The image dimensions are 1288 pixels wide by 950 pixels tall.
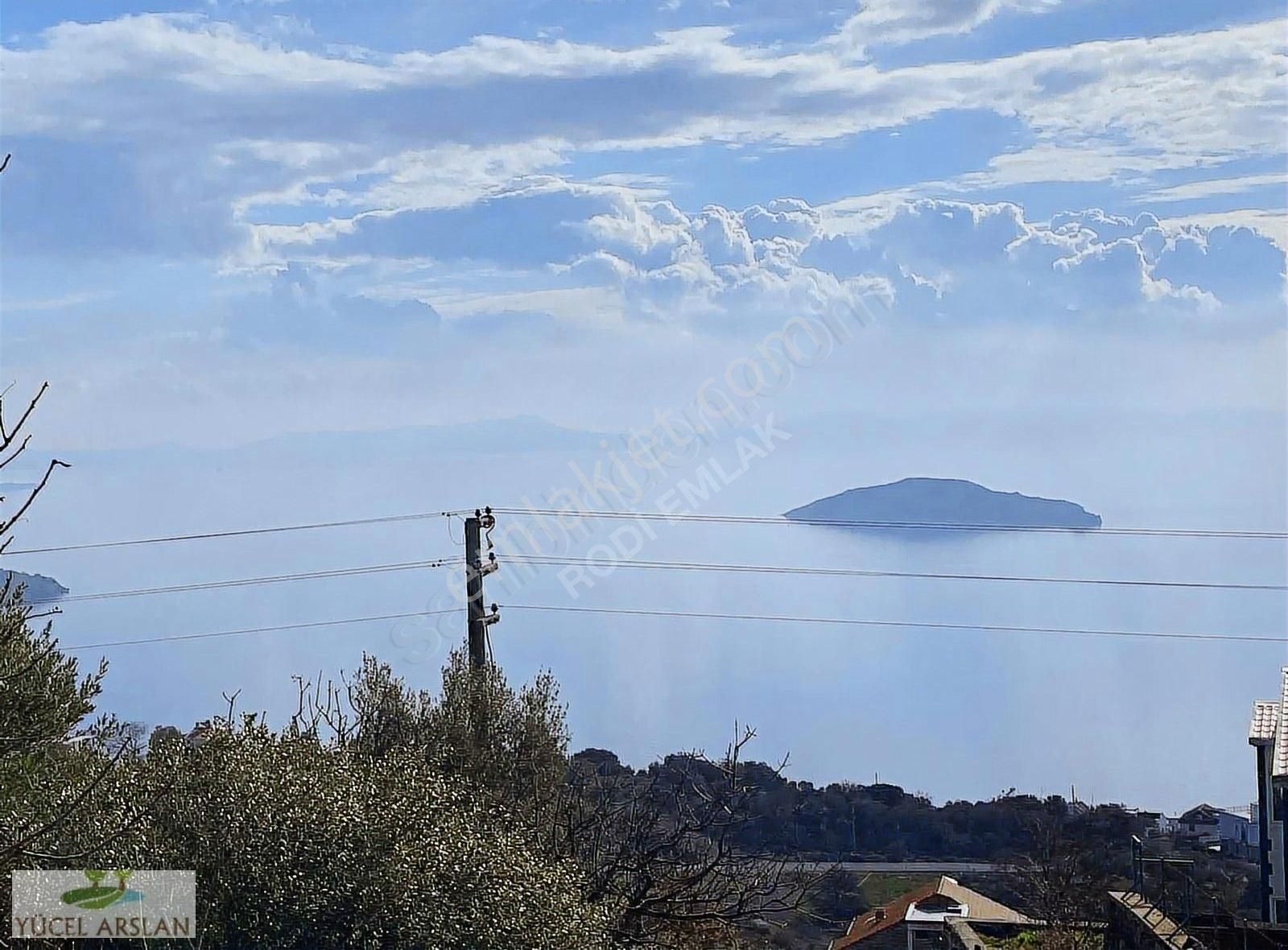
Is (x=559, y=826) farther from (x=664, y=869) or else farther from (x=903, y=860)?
(x=903, y=860)

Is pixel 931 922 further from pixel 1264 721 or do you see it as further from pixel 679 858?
pixel 679 858

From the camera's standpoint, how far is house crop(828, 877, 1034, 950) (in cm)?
2094

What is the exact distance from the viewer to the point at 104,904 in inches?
370

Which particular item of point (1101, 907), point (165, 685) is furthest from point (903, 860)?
point (165, 685)

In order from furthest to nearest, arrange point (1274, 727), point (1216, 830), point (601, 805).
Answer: point (1216, 830) < point (1274, 727) < point (601, 805)

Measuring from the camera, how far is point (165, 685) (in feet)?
74.8

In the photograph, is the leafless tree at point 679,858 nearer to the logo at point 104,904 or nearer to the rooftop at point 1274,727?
the logo at point 104,904

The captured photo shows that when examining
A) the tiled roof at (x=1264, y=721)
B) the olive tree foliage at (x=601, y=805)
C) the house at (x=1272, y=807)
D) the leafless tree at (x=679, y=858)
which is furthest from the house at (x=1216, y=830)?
the olive tree foliage at (x=601, y=805)

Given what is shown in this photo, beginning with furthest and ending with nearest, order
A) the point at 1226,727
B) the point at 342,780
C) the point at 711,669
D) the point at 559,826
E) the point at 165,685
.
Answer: the point at 711,669 < the point at 1226,727 < the point at 165,685 < the point at 559,826 < the point at 342,780

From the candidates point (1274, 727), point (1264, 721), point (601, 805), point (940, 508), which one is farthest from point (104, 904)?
point (940, 508)

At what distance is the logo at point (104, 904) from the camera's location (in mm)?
8977

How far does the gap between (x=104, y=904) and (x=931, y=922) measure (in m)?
15.4

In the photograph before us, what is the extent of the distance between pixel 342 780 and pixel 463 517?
9.17 m

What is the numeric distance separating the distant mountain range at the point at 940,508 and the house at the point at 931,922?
986cm
